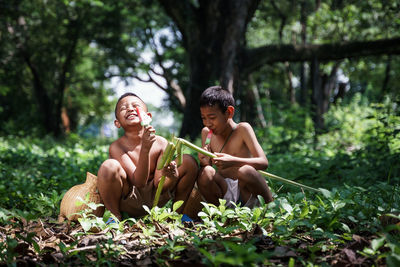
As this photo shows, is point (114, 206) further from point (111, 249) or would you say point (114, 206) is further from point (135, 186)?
point (111, 249)

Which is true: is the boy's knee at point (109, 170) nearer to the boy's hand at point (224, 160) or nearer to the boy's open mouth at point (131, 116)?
the boy's open mouth at point (131, 116)

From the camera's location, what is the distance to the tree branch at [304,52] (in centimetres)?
1038

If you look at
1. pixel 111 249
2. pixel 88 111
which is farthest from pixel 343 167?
pixel 88 111

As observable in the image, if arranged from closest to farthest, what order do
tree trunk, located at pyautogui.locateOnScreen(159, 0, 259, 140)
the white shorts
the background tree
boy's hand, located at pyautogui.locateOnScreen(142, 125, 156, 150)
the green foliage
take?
boy's hand, located at pyautogui.locateOnScreen(142, 125, 156, 150) → the white shorts → the green foliage → tree trunk, located at pyautogui.locateOnScreen(159, 0, 259, 140) → the background tree

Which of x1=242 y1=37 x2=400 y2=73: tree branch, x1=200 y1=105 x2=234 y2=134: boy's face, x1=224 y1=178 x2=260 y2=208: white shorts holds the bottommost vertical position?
x1=224 y1=178 x2=260 y2=208: white shorts

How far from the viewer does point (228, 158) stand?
295cm

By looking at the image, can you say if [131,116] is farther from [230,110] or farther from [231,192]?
[231,192]

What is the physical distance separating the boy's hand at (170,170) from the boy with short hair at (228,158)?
0.24 metres

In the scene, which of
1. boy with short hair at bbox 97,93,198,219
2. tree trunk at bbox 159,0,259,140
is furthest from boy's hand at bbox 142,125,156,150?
tree trunk at bbox 159,0,259,140

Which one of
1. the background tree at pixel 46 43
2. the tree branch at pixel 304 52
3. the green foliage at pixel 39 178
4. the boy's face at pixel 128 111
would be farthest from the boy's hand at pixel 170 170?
the background tree at pixel 46 43

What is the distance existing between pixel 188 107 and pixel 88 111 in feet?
57.9

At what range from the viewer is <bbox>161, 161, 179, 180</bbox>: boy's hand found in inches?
117

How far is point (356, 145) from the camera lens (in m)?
8.59

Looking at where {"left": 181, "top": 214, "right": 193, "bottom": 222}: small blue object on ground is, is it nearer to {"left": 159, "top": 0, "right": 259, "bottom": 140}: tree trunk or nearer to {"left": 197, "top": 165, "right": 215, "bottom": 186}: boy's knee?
{"left": 197, "top": 165, "right": 215, "bottom": 186}: boy's knee
